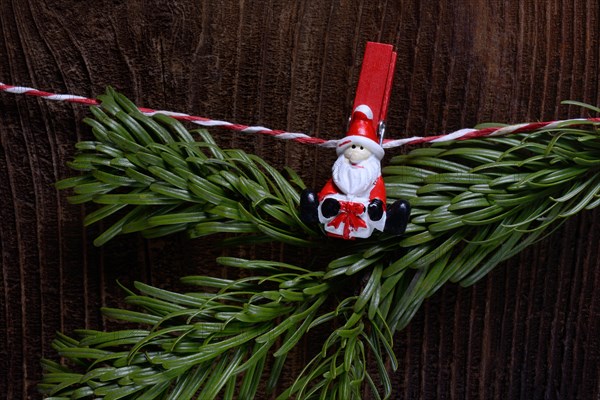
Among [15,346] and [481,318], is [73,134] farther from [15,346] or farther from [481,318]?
[481,318]

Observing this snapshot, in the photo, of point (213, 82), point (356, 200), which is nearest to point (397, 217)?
point (356, 200)

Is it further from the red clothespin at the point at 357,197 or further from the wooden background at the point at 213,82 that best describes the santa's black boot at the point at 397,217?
the wooden background at the point at 213,82

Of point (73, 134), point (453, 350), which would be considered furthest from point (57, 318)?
point (453, 350)

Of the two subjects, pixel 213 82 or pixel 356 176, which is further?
pixel 213 82

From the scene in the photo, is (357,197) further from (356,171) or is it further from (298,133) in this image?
(298,133)

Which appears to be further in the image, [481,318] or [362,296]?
[481,318]
